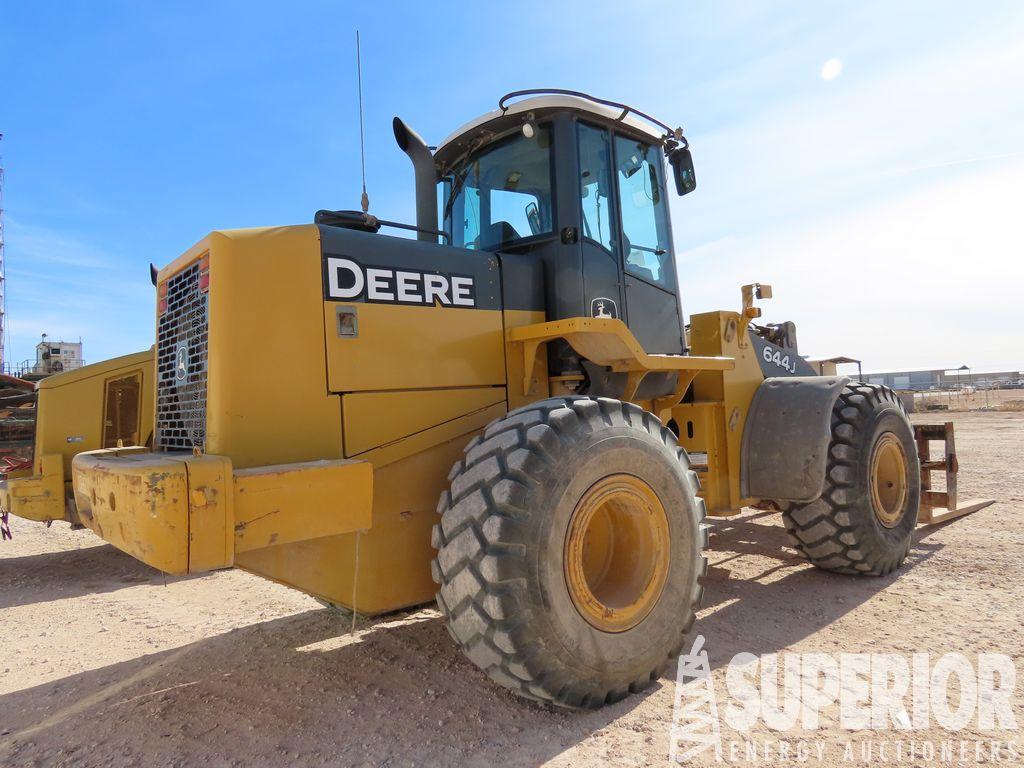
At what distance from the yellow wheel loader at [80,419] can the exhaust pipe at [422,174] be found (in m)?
3.88

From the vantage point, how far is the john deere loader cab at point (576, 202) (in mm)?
4078

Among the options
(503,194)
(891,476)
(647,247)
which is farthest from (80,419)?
(891,476)

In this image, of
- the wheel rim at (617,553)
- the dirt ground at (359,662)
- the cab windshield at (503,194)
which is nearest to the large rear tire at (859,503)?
the dirt ground at (359,662)

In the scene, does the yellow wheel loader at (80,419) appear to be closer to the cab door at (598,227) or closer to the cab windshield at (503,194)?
the cab windshield at (503,194)

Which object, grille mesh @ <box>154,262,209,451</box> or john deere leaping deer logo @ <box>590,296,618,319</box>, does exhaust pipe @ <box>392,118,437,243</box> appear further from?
grille mesh @ <box>154,262,209,451</box>

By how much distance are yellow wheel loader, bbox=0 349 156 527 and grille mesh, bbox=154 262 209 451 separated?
3.35 m

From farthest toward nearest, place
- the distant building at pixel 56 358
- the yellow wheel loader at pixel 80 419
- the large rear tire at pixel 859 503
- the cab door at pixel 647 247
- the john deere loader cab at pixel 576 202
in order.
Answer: the distant building at pixel 56 358, the yellow wheel loader at pixel 80 419, the large rear tire at pixel 859 503, the cab door at pixel 647 247, the john deere loader cab at pixel 576 202

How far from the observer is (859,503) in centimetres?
499

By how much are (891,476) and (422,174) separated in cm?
440

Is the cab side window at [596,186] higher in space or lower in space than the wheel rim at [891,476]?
higher

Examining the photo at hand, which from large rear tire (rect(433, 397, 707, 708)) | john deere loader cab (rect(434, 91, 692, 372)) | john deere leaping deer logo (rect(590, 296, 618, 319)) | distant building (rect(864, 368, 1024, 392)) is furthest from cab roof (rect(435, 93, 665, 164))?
distant building (rect(864, 368, 1024, 392))

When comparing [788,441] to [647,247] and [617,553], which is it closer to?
[647,247]

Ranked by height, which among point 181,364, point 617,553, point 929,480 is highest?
point 181,364

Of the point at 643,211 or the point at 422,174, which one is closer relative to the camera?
the point at 422,174
